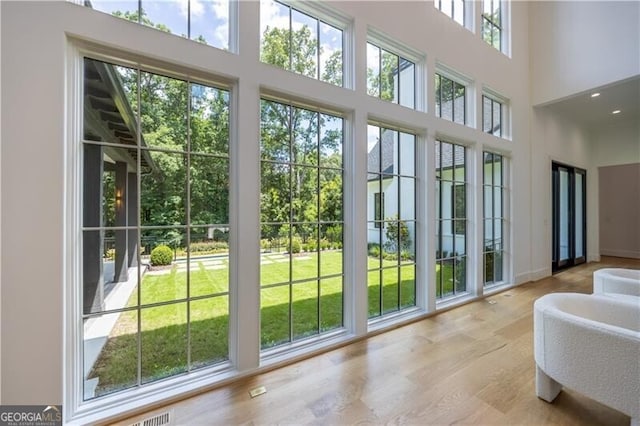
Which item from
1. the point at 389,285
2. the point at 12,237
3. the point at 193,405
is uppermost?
the point at 12,237

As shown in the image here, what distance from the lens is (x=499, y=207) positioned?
4.50 metres

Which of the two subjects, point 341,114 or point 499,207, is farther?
point 499,207

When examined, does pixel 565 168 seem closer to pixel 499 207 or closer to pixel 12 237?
pixel 499 207

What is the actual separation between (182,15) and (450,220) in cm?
365

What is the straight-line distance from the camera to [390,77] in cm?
312

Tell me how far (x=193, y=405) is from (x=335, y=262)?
155 cm

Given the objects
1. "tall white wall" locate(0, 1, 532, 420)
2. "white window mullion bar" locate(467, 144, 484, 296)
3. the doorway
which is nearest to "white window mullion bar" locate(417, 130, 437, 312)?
"white window mullion bar" locate(467, 144, 484, 296)

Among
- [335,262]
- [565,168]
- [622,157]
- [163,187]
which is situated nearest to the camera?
[163,187]

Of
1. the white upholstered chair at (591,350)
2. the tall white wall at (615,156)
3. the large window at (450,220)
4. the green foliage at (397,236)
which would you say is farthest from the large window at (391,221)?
the tall white wall at (615,156)

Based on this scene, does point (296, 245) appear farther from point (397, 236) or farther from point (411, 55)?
point (411, 55)

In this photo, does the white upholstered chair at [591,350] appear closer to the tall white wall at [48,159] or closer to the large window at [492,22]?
the tall white wall at [48,159]

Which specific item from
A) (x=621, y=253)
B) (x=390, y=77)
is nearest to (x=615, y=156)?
(x=621, y=253)

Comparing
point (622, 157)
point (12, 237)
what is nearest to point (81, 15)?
point (12, 237)

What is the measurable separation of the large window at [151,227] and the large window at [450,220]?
2751 millimetres
